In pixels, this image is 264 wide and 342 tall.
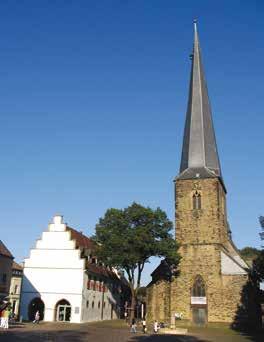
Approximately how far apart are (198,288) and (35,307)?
17.2m

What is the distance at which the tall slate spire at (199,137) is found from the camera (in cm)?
5072

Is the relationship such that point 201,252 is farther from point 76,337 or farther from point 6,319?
point 6,319

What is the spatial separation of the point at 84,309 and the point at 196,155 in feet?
71.6

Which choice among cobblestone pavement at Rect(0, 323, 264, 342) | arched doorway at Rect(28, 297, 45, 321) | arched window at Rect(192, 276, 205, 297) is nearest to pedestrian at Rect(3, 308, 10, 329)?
cobblestone pavement at Rect(0, 323, 264, 342)

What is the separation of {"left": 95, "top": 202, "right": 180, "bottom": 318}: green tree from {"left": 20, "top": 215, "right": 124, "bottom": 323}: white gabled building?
9.56ft

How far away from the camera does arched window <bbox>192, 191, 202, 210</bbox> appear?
4898cm

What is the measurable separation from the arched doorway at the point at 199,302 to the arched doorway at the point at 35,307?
15714 millimetres

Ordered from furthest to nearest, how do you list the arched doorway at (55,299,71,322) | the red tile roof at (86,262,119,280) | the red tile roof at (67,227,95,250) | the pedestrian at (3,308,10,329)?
the red tile roof at (67,227,95,250), the red tile roof at (86,262,119,280), the arched doorway at (55,299,71,322), the pedestrian at (3,308,10,329)

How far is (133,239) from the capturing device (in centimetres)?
4344

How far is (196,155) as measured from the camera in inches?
2028

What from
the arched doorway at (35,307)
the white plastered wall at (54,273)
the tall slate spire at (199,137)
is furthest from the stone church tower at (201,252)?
the arched doorway at (35,307)

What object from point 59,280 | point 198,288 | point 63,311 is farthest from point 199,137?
point 63,311

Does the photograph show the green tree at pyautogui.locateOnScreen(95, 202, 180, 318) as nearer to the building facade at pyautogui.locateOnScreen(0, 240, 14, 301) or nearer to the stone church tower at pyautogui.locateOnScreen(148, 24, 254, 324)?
the stone church tower at pyautogui.locateOnScreen(148, 24, 254, 324)

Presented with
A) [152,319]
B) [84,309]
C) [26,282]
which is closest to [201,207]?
[152,319]
